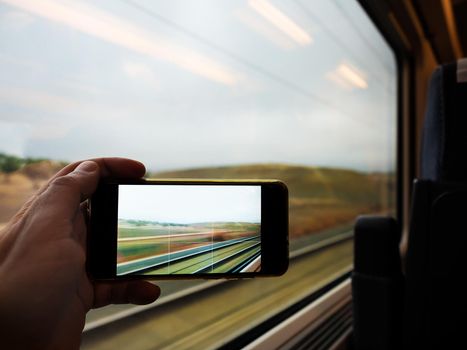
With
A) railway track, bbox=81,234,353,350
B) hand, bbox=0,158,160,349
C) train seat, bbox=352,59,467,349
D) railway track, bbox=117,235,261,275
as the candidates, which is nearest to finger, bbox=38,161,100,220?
hand, bbox=0,158,160,349

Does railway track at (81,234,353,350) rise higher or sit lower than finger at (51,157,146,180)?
lower

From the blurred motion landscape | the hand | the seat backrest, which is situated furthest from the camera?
the seat backrest

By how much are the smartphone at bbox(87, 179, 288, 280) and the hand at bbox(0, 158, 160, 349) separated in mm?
36

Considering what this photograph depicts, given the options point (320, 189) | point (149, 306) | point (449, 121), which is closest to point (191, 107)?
point (149, 306)

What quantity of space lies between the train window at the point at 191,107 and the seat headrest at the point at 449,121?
0.66 metres

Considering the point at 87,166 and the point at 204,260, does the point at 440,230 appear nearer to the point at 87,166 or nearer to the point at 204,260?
the point at 204,260

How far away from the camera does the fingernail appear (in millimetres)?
531

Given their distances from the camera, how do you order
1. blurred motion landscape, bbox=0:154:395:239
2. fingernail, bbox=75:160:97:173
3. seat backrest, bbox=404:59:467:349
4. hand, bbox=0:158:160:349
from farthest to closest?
seat backrest, bbox=404:59:467:349
blurred motion landscape, bbox=0:154:395:239
fingernail, bbox=75:160:97:173
hand, bbox=0:158:160:349

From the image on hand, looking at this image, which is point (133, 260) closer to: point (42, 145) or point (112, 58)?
point (42, 145)

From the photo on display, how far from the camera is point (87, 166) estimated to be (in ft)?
1.76

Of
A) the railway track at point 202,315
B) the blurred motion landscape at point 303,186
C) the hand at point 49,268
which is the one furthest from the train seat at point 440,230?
the hand at point 49,268

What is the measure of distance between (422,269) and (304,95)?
108cm

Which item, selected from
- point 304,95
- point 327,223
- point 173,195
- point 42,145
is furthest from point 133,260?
point 327,223

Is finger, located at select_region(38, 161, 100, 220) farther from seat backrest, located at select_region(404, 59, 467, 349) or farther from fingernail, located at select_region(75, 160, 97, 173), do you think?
seat backrest, located at select_region(404, 59, 467, 349)
